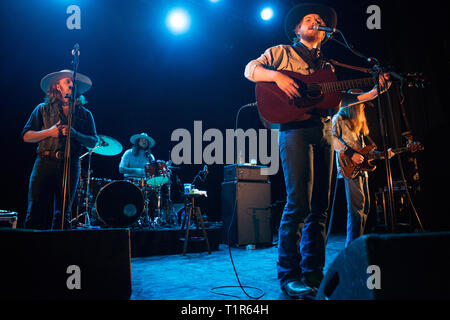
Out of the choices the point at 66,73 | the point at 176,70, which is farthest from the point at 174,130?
the point at 66,73

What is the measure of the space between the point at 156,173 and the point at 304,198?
175 inches

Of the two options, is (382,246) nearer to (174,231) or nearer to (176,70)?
(174,231)

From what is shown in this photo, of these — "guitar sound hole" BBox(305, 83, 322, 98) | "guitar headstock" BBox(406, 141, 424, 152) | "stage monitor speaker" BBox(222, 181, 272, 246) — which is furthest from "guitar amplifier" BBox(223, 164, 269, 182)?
"guitar sound hole" BBox(305, 83, 322, 98)

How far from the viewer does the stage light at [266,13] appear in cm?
639

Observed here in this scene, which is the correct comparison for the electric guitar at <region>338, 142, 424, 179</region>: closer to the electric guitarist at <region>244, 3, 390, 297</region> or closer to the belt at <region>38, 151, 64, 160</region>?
the electric guitarist at <region>244, 3, 390, 297</region>

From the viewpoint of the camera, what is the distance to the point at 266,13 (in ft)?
21.1

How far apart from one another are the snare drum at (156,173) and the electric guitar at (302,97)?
13.9 ft

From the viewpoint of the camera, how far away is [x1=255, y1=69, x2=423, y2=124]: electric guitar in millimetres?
2127

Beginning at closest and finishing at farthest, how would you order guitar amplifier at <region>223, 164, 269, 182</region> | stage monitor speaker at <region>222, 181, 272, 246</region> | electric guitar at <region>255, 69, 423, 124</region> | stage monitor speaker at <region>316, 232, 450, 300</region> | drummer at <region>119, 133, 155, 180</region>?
stage monitor speaker at <region>316, 232, 450, 300</region> < electric guitar at <region>255, 69, 423, 124</region> < stage monitor speaker at <region>222, 181, 272, 246</region> < guitar amplifier at <region>223, 164, 269, 182</region> < drummer at <region>119, 133, 155, 180</region>

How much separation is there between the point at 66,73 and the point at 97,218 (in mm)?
2976

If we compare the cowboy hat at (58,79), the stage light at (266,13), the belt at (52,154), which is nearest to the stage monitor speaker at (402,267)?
the belt at (52,154)

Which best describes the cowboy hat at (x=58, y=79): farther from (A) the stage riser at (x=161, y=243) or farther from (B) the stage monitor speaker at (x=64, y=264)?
(A) the stage riser at (x=161, y=243)

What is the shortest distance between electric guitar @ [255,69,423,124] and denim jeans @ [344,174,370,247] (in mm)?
1451

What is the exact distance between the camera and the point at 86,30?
20.3ft
